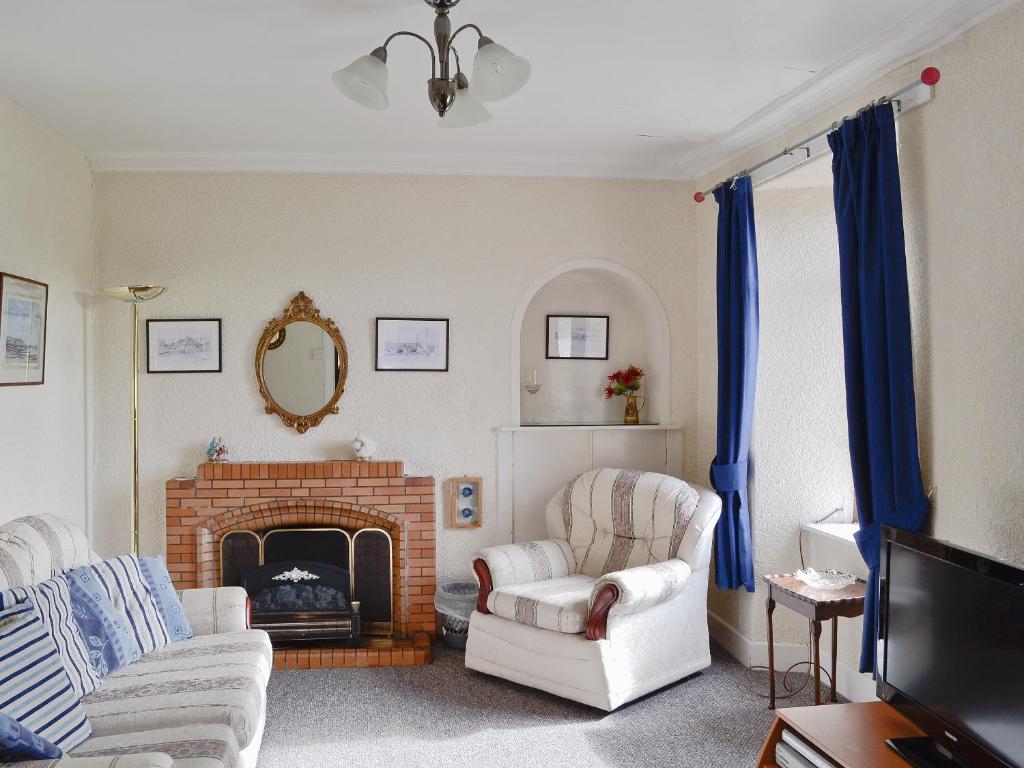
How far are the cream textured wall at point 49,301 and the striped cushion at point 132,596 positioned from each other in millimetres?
763

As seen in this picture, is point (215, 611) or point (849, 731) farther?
point (215, 611)

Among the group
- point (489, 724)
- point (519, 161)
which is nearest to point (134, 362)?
point (519, 161)

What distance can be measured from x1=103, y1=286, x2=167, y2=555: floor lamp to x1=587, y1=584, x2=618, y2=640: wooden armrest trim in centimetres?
244

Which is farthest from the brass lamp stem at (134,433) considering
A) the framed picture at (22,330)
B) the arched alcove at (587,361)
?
the arched alcove at (587,361)

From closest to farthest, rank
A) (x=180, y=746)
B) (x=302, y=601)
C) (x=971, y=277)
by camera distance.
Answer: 1. (x=180, y=746)
2. (x=971, y=277)
3. (x=302, y=601)

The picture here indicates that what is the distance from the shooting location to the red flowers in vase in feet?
15.5

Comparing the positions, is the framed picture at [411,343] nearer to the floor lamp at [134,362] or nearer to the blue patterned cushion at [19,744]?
the floor lamp at [134,362]

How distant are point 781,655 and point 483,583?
1505mm

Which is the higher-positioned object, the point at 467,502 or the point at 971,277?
the point at 971,277

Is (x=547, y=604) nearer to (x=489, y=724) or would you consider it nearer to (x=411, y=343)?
(x=489, y=724)

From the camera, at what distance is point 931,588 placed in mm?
2219

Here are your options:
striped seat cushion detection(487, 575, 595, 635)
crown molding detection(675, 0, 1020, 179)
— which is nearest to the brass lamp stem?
striped seat cushion detection(487, 575, 595, 635)

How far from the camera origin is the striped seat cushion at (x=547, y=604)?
3494 millimetres

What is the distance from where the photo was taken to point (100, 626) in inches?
110
